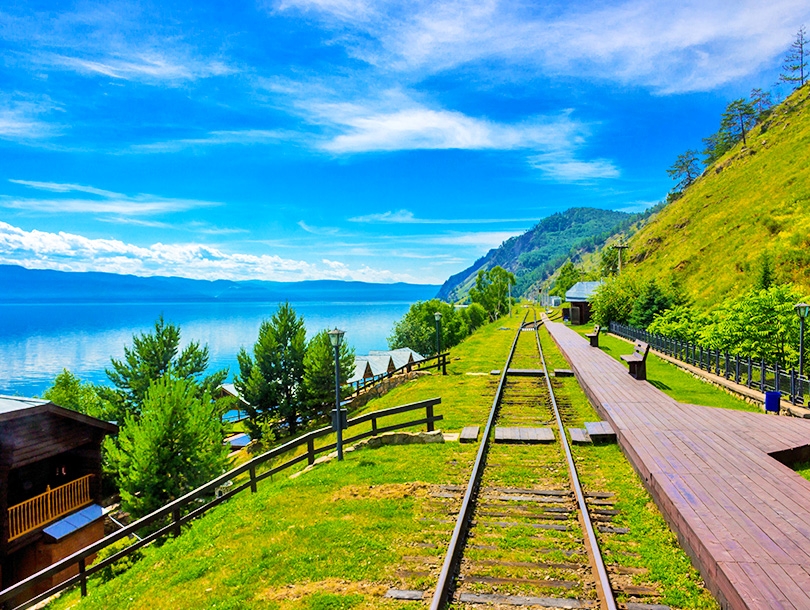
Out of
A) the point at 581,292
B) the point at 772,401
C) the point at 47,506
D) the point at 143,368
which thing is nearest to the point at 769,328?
the point at 772,401

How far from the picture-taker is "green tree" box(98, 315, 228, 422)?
110ft

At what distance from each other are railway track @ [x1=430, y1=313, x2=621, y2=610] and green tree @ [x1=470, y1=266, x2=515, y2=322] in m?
104

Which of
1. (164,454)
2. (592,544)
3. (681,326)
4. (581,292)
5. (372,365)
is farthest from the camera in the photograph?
(581,292)

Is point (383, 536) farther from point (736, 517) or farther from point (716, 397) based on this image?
point (716, 397)

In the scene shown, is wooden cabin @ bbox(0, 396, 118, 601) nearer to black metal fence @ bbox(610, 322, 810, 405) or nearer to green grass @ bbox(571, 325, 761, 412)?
green grass @ bbox(571, 325, 761, 412)

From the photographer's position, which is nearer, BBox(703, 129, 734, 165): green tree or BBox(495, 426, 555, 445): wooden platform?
BBox(495, 426, 555, 445): wooden platform

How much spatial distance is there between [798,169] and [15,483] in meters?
85.8

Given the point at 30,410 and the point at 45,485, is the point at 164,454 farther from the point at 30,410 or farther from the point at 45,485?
the point at 45,485

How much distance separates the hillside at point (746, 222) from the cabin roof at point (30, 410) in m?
41.3

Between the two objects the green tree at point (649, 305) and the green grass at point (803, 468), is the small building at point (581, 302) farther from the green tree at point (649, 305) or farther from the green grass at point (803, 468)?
the green grass at point (803, 468)

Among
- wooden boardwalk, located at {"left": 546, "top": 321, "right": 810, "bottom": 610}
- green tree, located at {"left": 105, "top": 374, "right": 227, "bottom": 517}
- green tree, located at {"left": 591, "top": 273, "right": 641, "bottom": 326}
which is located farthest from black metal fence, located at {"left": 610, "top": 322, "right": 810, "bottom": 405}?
green tree, located at {"left": 105, "top": 374, "right": 227, "bottom": 517}

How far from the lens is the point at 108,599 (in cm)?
Result: 802

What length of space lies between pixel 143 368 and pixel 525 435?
97.1 ft

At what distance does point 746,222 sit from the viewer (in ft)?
209
